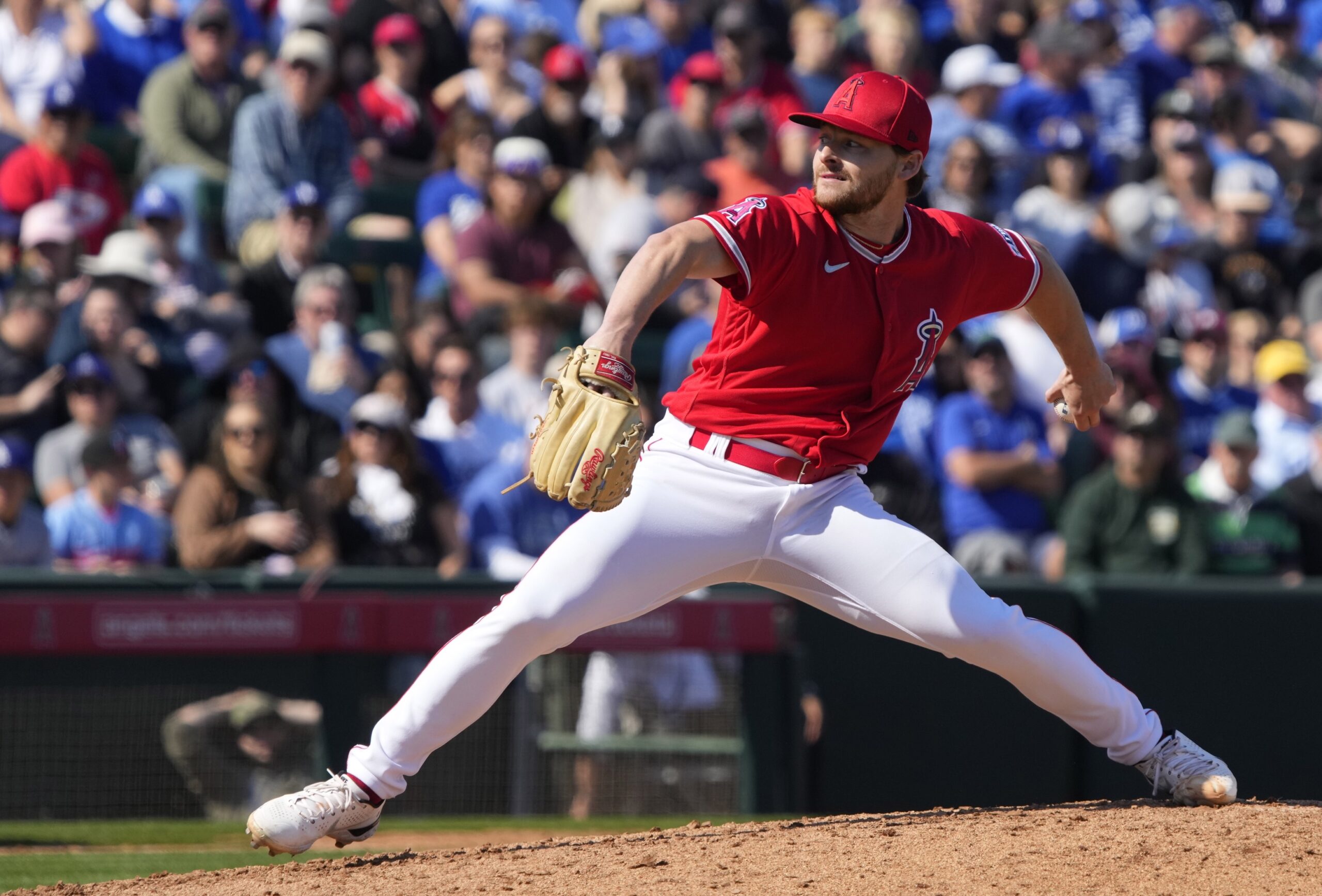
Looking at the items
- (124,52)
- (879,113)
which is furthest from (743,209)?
(124,52)

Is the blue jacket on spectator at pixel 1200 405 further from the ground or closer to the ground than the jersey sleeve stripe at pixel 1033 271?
closer to the ground

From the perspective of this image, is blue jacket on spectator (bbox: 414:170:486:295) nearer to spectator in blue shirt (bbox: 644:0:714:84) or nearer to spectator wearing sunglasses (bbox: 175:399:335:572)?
spectator wearing sunglasses (bbox: 175:399:335:572)

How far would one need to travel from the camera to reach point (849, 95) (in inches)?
165

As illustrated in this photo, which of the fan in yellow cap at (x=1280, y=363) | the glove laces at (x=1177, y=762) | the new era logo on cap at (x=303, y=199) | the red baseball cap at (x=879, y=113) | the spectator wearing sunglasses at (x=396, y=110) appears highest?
the spectator wearing sunglasses at (x=396, y=110)

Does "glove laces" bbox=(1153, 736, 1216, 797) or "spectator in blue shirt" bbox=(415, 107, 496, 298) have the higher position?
"spectator in blue shirt" bbox=(415, 107, 496, 298)

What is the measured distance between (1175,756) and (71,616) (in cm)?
438

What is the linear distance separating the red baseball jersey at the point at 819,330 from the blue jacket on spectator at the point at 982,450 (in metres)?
4.07

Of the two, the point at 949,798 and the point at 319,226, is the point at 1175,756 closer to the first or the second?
the point at 949,798

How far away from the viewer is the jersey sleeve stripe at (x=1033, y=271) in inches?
180

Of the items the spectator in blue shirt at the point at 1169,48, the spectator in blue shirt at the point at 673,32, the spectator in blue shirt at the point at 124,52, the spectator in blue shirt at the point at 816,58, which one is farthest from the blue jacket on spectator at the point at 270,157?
the spectator in blue shirt at the point at 1169,48

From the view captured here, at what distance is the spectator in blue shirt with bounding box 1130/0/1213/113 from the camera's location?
41.2ft

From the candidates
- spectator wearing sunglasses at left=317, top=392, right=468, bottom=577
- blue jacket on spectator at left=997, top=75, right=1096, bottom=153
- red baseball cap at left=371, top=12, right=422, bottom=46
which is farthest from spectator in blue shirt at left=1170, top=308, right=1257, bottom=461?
red baseball cap at left=371, top=12, right=422, bottom=46

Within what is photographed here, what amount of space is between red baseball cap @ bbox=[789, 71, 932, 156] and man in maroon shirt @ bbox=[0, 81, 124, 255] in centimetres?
592

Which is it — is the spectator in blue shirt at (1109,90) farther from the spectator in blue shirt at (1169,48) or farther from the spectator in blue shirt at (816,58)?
the spectator in blue shirt at (816,58)
